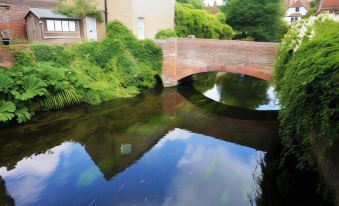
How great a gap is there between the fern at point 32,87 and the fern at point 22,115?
52 centimetres

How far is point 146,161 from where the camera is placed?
7207 mm

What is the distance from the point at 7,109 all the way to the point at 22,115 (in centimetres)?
58

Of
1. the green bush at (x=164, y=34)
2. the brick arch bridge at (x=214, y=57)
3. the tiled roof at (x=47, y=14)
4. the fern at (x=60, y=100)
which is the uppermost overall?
the tiled roof at (x=47, y=14)

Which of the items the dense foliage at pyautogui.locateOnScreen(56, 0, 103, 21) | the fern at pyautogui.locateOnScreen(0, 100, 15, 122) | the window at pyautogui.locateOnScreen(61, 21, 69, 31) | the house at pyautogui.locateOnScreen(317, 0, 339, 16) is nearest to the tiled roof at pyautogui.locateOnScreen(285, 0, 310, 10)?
the house at pyautogui.locateOnScreen(317, 0, 339, 16)

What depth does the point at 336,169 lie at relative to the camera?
393 centimetres

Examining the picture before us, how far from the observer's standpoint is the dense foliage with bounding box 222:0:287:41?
2011cm

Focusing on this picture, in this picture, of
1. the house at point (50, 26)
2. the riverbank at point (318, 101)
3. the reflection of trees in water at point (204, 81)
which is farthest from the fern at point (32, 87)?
the reflection of trees in water at point (204, 81)

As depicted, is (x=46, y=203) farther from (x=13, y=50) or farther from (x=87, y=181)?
(x=13, y=50)

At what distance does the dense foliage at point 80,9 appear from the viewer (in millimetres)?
15773

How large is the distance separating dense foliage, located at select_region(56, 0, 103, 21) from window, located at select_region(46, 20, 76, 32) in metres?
0.68

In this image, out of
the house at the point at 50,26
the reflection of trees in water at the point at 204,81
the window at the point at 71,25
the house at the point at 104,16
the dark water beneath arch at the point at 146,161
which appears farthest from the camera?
the reflection of trees in water at the point at 204,81

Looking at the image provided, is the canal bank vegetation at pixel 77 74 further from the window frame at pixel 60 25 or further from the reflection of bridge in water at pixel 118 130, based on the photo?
the window frame at pixel 60 25

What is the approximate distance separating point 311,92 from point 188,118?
7.21m

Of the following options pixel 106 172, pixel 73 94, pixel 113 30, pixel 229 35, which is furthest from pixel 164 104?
pixel 229 35
